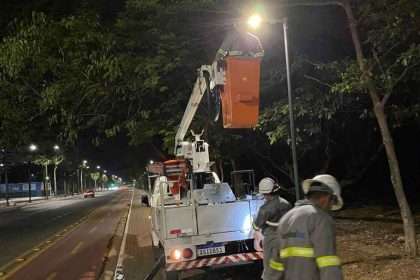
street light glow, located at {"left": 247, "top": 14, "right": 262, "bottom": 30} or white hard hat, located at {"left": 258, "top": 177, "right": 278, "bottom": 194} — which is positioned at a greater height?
street light glow, located at {"left": 247, "top": 14, "right": 262, "bottom": 30}

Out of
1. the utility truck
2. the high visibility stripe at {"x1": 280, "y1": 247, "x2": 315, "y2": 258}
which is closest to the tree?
the utility truck

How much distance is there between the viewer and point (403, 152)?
32.4m

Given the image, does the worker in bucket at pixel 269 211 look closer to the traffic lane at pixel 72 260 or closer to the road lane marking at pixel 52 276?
the traffic lane at pixel 72 260

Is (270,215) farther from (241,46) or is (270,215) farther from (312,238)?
(312,238)

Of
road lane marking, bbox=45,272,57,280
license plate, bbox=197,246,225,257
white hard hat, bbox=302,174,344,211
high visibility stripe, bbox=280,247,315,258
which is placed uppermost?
white hard hat, bbox=302,174,344,211

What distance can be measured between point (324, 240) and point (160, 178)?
8.95 m

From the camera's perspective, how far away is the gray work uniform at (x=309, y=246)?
144 inches

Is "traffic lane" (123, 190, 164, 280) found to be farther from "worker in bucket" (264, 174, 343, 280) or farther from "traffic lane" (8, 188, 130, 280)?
"worker in bucket" (264, 174, 343, 280)

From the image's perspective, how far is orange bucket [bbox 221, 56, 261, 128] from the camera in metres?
8.42

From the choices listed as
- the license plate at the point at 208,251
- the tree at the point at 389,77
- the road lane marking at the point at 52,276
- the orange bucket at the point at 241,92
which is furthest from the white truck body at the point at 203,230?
the road lane marking at the point at 52,276

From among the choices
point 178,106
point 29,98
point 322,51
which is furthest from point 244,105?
point 29,98

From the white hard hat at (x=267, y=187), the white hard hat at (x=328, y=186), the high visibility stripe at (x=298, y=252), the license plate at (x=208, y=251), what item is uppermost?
the white hard hat at (x=328, y=186)

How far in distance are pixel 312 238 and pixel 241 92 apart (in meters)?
4.94

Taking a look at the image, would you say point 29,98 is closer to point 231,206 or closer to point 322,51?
point 322,51
